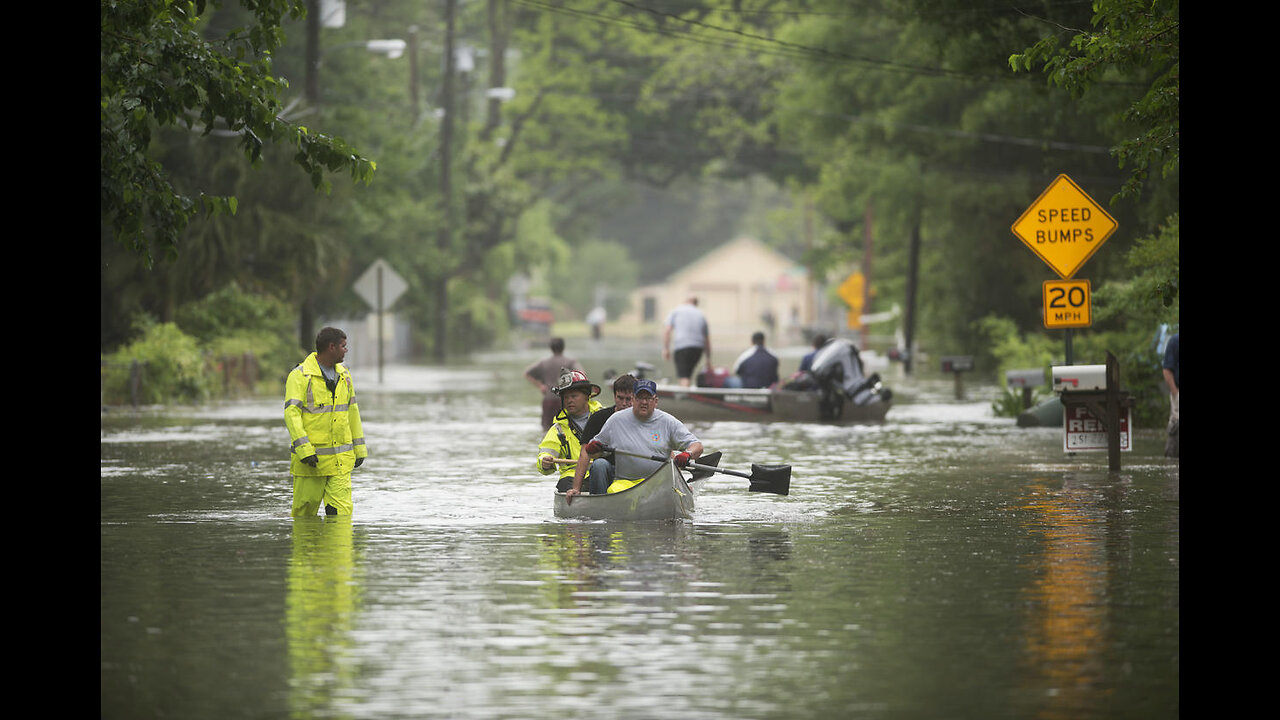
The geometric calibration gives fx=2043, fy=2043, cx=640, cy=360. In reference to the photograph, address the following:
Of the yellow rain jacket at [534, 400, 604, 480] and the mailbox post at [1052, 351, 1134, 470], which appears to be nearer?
the yellow rain jacket at [534, 400, 604, 480]

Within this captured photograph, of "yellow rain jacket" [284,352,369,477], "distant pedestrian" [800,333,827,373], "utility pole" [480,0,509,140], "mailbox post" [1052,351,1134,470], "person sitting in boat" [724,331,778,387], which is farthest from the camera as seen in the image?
"utility pole" [480,0,509,140]

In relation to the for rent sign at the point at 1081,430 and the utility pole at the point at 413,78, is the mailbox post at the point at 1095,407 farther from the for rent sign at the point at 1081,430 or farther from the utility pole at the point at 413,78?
the utility pole at the point at 413,78

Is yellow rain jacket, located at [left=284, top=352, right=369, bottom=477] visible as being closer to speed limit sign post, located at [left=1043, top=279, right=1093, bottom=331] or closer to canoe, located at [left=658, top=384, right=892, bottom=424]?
speed limit sign post, located at [left=1043, top=279, right=1093, bottom=331]

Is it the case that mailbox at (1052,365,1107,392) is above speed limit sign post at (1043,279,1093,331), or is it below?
below

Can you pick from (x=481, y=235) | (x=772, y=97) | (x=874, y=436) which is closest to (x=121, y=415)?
(x=874, y=436)

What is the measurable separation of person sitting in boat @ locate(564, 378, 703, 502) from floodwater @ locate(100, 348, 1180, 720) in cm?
58

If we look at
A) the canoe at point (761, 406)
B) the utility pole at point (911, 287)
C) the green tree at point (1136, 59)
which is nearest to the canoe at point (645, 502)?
the green tree at point (1136, 59)

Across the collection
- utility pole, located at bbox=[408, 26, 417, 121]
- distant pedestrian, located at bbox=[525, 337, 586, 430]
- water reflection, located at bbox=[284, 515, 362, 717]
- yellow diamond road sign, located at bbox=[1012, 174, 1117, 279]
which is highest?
utility pole, located at bbox=[408, 26, 417, 121]

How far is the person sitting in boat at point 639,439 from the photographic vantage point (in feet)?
53.2

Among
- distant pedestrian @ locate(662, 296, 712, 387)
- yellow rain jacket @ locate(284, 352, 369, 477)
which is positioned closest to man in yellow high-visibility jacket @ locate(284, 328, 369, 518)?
yellow rain jacket @ locate(284, 352, 369, 477)

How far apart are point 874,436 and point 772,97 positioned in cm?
3789

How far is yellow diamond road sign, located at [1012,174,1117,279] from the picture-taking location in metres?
22.1

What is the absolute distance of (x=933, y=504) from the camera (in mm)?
17688
